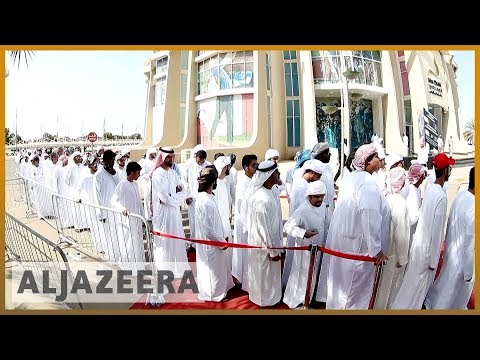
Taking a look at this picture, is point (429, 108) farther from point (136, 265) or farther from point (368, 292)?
point (136, 265)

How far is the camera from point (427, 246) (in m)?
3.35

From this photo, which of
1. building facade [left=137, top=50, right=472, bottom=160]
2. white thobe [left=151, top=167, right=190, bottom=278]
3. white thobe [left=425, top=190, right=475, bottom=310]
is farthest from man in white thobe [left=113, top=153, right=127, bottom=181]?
white thobe [left=425, top=190, right=475, bottom=310]

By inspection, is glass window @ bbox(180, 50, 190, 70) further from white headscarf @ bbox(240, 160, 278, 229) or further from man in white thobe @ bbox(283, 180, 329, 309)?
man in white thobe @ bbox(283, 180, 329, 309)

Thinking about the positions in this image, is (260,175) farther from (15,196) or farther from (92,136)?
(15,196)

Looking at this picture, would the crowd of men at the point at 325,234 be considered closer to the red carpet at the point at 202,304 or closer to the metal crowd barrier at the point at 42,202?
the red carpet at the point at 202,304

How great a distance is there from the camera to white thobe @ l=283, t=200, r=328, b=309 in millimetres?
3568

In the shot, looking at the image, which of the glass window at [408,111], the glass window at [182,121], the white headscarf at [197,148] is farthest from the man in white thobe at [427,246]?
the glass window at [182,121]

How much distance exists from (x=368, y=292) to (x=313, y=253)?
1.98 feet

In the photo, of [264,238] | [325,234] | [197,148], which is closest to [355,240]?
[325,234]

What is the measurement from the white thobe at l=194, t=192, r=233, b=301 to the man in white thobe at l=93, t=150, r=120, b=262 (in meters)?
1.15

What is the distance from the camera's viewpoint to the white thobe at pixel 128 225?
426 cm

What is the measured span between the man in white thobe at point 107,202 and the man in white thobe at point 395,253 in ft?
9.60

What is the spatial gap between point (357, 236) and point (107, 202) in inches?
132

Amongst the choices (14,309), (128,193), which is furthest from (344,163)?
(14,309)
